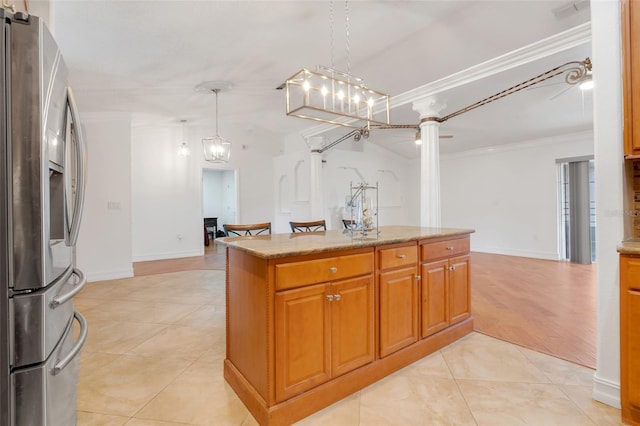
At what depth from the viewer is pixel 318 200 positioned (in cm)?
642

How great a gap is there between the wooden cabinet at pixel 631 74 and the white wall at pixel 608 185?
0.05 m

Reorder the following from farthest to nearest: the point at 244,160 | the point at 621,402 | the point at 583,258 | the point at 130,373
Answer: the point at 244,160 < the point at 583,258 < the point at 130,373 < the point at 621,402

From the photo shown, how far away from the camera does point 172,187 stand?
263 inches

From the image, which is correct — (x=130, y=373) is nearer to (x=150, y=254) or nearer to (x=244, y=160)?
(x=150, y=254)

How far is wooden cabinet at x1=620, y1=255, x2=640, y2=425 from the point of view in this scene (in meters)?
1.53

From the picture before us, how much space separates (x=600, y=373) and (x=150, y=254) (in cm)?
697

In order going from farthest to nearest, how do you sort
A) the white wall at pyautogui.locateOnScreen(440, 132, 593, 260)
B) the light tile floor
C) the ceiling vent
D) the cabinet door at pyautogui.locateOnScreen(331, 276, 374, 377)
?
the white wall at pyautogui.locateOnScreen(440, 132, 593, 260) < the ceiling vent < the cabinet door at pyautogui.locateOnScreen(331, 276, 374, 377) < the light tile floor

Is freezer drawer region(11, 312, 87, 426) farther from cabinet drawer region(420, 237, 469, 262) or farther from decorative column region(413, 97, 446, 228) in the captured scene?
decorative column region(413, 97, 446, 228)

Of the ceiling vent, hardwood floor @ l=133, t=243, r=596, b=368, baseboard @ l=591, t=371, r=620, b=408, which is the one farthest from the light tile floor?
the ceiling vent

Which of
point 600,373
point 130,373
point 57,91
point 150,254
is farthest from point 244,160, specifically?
point 600,373

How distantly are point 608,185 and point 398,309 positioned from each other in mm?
1410

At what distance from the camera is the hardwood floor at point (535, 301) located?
2.54 m

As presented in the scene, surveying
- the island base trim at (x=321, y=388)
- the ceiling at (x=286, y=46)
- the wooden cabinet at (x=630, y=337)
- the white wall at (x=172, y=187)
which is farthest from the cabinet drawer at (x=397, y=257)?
the white wall at (x=172, y=187)

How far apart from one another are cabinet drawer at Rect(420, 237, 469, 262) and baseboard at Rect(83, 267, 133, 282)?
473cm
